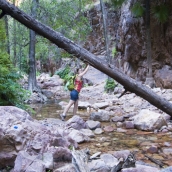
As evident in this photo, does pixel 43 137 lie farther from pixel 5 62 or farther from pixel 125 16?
pixel 125 16

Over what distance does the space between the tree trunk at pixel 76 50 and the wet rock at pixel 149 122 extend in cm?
295

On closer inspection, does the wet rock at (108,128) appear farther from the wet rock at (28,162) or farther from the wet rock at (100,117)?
the wet rock at (28,162)

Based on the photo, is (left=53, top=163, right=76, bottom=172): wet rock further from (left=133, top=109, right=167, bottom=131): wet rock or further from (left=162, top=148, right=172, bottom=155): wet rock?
(left=133, top=109, right=167, bottom=131): wet rock

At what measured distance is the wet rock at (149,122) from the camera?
16.6ft

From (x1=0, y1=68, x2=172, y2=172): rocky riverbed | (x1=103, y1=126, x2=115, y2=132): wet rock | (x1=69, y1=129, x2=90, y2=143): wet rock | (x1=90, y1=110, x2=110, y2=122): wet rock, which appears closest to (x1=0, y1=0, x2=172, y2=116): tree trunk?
(x1=0, y1=68, x2=172, y2=172): rocky riverbed

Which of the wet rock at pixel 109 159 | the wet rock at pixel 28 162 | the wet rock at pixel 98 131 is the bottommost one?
the wet rock at pixel 98 131

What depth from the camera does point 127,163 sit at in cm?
260

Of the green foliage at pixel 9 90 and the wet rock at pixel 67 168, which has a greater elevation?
the green foliage at pixel 9 90

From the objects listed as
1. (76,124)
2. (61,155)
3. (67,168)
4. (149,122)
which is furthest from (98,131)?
(67,168)

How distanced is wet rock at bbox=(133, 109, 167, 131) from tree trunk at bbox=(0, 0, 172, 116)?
2948 mm

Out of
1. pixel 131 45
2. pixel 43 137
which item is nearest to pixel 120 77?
pixel 43 137

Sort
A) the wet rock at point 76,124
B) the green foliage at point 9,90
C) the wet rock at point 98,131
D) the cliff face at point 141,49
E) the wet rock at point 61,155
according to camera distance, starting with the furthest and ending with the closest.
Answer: the cliff face at point 141,49, the wet rock at point 76,124, the wet rock at point 98,131, the green foliage at point 9,90, the wet rock at point 61,155

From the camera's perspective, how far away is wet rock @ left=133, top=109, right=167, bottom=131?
200 inches

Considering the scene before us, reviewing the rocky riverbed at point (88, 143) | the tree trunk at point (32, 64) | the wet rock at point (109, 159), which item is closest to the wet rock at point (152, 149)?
the rocky riverbed at point (88, 143)
